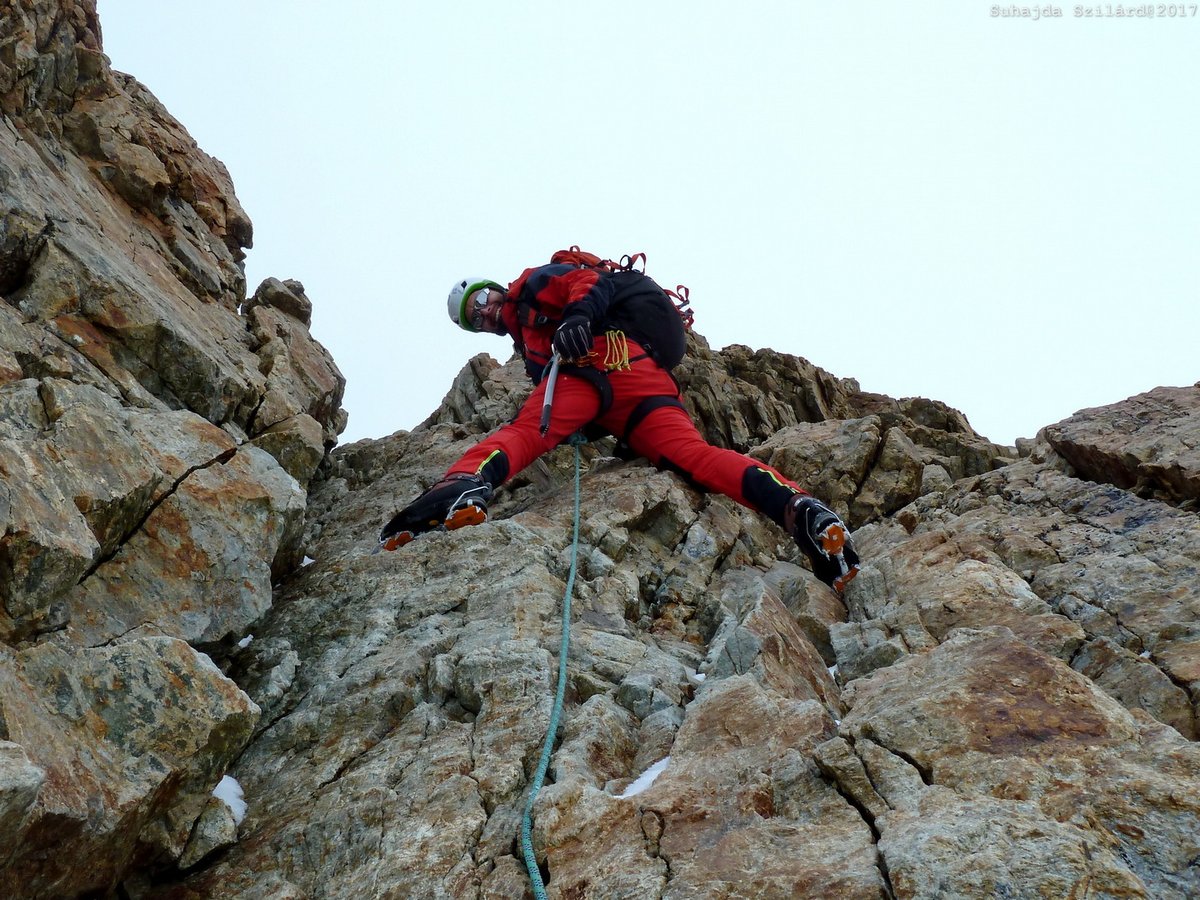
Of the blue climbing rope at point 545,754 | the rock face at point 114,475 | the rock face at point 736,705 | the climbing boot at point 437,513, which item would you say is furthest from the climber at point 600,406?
the rock face at point 114,475

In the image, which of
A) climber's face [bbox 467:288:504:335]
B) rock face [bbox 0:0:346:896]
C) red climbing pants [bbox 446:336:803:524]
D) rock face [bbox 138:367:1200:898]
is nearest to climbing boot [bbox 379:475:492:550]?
rock face [bbox 138:367:1200:898]

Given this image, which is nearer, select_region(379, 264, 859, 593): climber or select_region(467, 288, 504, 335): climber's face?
select_region(379, 264, 859, 593): climber

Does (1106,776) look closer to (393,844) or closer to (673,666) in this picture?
(673,666)

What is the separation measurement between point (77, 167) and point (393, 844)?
879 centimetres

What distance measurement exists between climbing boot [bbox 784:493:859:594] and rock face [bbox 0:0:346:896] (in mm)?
4396

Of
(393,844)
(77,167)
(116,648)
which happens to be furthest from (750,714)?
(77,167)

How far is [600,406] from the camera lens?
9.74m

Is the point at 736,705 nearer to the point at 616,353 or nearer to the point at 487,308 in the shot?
the point at 616,353

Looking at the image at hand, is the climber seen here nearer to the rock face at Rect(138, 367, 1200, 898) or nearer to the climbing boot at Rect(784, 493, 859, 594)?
the climbing boot at Rect(784, 493, 859, 594)

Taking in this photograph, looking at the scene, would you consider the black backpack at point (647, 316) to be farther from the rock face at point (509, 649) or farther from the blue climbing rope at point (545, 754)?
the blue climbing rope at point (545, 754)

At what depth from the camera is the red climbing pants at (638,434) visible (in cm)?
852

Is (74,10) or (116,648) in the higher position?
(74,10)

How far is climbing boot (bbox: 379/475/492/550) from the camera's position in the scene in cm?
773

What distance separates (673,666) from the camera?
6176mm
